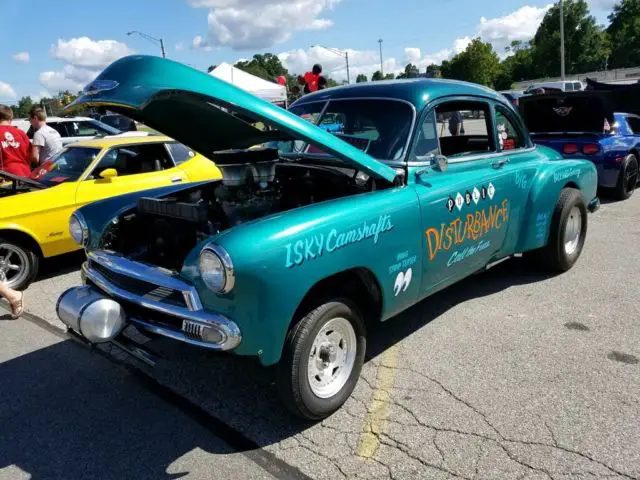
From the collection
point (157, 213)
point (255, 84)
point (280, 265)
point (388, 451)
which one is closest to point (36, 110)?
point (157, 213)

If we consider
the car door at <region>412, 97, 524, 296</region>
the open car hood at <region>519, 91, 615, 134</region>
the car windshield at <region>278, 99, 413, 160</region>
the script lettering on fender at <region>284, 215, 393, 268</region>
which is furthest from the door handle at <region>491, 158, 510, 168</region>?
the open car hood at <region>519, 91, 615, 134</region>

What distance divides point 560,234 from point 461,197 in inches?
66.8

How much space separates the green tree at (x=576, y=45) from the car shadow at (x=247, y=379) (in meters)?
72.9

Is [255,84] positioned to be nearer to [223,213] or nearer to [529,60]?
[223,213]

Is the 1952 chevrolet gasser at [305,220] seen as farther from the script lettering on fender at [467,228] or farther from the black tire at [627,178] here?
the black tire at [627,178]

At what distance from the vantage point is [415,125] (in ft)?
11.8

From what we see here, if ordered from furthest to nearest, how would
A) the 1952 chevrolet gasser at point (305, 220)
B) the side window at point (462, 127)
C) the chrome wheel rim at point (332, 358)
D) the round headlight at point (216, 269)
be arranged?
the side window at point (462, 127) < the chrome wheel rim at point (332, 358) < the 1952 chevrolet gasser at point (305, 220) < the round headlight at point (216, 269)

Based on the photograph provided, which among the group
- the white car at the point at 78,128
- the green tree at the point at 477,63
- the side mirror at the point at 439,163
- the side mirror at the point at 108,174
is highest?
the green tree at the point at 477,63

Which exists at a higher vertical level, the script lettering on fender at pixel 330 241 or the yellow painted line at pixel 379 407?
the script lettering on fender at pixel 330 241

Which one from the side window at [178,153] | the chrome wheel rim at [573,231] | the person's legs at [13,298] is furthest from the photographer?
the side window at [178,153]

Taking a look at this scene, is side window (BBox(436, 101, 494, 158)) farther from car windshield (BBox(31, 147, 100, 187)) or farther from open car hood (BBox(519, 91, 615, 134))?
car windshield (BBox(31, 147, 100, 187))

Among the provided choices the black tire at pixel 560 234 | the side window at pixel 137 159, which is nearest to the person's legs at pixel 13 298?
the side window at pixel 137 159

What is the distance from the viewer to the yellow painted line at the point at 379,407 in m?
2.75

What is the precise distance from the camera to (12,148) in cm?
705
